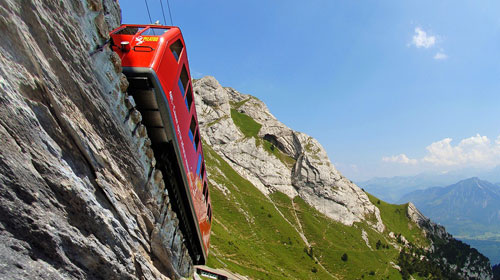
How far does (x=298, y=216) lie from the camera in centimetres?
12069

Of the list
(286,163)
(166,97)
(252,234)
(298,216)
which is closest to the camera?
(166,97)

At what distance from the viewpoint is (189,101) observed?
12.3 meters

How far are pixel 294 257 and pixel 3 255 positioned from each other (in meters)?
97.3

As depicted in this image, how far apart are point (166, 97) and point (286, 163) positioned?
144 metres

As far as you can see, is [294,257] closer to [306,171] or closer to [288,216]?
[288,216]

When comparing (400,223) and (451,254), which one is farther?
(400,223)

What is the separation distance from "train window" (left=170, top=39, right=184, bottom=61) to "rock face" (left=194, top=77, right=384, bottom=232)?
12319cm

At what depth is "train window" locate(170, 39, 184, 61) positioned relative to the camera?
10.2m

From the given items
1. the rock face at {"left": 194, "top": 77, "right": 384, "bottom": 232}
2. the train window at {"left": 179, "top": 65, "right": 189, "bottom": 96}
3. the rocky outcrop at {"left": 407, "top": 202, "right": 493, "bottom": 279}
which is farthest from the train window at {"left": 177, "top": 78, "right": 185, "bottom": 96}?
the rocky outcrop at {"left": 407, "top": 202, "right": 493, "bottom": 279}

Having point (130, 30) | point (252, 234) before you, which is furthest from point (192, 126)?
point (252, 234)

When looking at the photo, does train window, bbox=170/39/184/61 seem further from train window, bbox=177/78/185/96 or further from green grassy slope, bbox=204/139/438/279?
green grassy slope, bbox=204/139/438/279

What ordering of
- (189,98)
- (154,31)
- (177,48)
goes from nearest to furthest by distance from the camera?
(154,31) → (177,48) → (189,98)

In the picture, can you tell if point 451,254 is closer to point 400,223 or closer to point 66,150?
point 400,223

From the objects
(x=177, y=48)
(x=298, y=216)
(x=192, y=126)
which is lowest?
(x=298, y=216)
